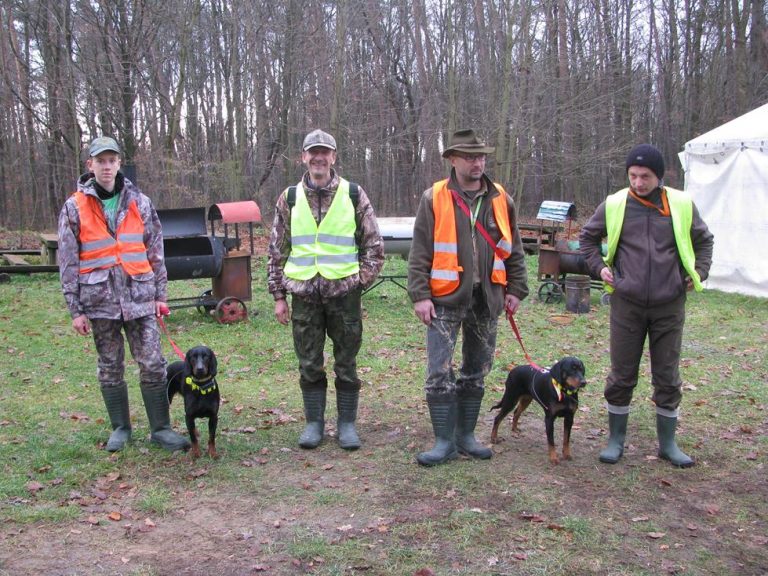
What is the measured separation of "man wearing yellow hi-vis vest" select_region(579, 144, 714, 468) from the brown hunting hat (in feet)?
3.02

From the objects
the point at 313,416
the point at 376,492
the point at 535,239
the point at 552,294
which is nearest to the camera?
the point at 376,492

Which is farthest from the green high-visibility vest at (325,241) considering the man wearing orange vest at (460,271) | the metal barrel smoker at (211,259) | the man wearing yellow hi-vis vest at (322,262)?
Answer: the metal barrel smoker at (211,259)

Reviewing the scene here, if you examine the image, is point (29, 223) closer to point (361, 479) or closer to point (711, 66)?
point (361, 479)

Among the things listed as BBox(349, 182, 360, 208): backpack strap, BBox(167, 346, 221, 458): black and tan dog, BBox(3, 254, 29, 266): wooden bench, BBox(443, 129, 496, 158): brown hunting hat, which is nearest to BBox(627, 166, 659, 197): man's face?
BBox(443, 129, 496, 158): brown hunting hat

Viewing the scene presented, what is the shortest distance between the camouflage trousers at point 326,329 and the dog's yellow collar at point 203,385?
1.99 feet

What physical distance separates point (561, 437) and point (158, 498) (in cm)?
282

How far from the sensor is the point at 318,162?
4.56 m

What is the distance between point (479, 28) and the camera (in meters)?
22.7

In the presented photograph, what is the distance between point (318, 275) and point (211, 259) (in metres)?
4.84

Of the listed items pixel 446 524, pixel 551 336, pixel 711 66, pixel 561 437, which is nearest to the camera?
pixel 446 524

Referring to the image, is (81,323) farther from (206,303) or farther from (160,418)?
(206,303)

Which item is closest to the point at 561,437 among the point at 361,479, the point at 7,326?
the point at 361,479

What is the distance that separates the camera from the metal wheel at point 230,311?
9422 millimetres

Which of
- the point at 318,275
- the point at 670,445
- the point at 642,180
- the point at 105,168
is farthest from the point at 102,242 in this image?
the point at 670,445
